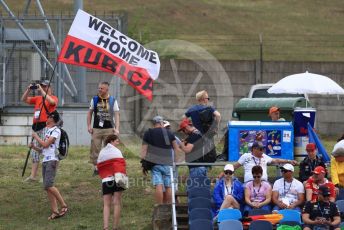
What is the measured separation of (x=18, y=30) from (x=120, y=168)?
9.97 meters

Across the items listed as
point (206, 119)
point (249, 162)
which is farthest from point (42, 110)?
point (249, 162)

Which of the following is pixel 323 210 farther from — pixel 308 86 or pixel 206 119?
pixel 308 86

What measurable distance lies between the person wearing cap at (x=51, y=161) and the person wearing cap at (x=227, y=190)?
2.65 m

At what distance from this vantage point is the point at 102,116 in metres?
19.9

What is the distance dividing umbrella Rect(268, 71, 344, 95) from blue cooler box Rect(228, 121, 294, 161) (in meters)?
2.76

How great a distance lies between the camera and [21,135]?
85.3 feet

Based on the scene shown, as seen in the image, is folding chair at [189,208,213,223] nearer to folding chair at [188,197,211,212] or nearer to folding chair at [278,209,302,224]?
folding chair at [188,197,211,212]

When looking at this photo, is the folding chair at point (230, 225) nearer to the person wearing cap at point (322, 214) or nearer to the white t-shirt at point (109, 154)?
the person wearing cap at point (322, 214)

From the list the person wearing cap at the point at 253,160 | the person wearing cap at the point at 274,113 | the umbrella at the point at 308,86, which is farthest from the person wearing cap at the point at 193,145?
the umbrella at the point at 308,86

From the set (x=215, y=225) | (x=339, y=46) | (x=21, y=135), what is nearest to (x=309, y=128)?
(x=215, y=225)

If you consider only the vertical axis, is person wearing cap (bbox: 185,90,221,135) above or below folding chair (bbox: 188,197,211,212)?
above

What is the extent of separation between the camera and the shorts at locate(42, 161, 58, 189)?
60.7 feet

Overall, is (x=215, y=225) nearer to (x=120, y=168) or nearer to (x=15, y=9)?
(x=120, y=168)

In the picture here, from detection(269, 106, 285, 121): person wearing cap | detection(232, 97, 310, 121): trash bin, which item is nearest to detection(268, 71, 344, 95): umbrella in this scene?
detection(232, 97, 310, 121): trash bin
